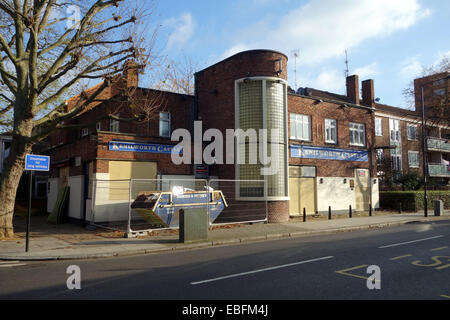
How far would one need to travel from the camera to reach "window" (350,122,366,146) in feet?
79.9

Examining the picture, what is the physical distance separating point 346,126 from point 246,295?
20629 millimetres

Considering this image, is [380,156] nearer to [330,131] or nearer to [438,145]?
[330,131]

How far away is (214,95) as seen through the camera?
2095cm

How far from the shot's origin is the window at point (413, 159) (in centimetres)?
3678

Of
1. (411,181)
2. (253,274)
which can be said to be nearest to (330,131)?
(411,181)

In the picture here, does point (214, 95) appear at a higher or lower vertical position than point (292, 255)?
higher

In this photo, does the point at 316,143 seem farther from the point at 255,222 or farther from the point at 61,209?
the point at 61,209

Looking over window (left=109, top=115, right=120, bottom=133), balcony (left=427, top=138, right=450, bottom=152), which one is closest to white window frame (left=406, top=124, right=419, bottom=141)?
balcony (left=427, top=138, right=450, bottom=152)

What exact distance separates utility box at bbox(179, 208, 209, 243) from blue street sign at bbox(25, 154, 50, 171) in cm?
469

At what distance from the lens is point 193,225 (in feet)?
38.8

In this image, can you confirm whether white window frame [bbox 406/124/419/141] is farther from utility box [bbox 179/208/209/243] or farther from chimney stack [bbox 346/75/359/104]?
utility box [bbox 179/208/209/243]
